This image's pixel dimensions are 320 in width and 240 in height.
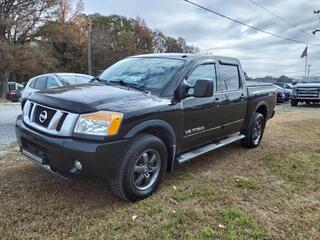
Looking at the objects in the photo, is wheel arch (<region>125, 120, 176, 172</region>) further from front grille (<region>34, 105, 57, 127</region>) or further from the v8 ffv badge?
front grille (<region>34, 105, 57, 127</region>)

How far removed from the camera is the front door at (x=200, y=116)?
4547 mm

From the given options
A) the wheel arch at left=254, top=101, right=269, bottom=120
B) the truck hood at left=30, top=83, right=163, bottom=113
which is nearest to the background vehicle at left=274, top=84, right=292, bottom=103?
the wheel arch at left=254, top=101, right=269, bottom=120

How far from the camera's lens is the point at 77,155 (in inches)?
133

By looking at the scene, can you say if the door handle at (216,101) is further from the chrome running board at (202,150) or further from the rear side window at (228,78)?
the chrome running board at (202,150)

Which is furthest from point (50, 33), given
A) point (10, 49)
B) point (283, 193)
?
point (283, 193)

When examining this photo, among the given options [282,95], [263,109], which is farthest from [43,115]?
[282,95]

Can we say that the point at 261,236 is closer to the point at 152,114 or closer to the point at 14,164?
the point at 152,114

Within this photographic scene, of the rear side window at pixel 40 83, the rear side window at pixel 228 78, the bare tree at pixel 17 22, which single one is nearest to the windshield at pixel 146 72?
the rear side window at pixel 228 78

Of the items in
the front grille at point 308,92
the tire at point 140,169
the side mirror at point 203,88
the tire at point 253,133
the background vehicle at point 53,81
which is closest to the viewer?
the tire at point 140,169

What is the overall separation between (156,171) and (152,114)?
75cm

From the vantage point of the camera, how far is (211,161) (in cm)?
570

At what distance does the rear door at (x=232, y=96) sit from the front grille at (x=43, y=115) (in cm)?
275

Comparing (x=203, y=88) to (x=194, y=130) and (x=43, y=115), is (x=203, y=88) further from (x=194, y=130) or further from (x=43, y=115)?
(x=43, y=115)

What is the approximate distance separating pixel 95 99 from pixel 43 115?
2.21 feet
